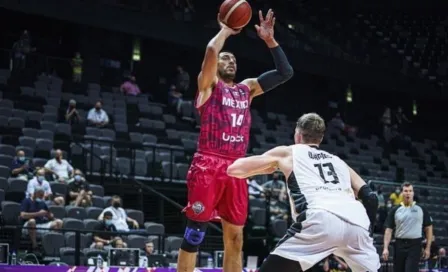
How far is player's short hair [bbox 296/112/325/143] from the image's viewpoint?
5973mm

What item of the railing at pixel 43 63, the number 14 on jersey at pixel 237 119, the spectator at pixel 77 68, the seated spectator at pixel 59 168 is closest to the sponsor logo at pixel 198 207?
the number 14 on jersey at pixel 237 119

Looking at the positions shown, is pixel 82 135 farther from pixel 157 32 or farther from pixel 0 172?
pixel 157 32

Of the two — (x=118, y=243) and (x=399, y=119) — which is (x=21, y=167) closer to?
(x=118, y=243)

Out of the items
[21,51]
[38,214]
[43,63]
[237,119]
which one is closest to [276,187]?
[38,214]

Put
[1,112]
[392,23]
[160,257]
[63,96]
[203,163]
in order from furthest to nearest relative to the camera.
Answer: [392,23], [63,96], [1,112], [160,257], [203,163]

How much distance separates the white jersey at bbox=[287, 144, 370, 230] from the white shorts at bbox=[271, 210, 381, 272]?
6cm

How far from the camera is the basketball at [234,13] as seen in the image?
23.9 feet

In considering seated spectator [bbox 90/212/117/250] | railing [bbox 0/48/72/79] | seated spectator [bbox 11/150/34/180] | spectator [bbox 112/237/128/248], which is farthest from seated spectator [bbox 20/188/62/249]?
railing [bbox 0/48/72/79]

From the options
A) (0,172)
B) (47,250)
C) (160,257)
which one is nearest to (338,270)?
(160,257)

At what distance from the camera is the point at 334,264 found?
1512 cm

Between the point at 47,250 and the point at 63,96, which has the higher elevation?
the point at 63,96

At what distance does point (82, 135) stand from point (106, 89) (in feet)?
17.6

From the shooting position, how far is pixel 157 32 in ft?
81.7

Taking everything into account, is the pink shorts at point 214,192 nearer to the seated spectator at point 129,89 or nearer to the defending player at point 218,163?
the defending player at point 218,163
